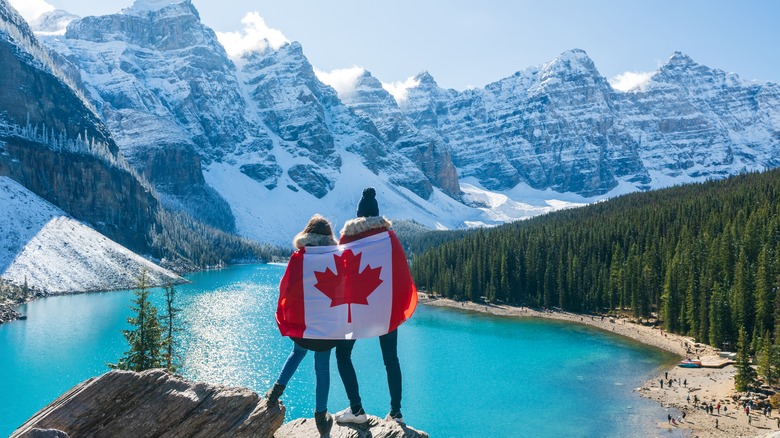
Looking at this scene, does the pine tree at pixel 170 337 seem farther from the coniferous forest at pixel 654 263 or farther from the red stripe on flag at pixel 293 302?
the coniferous forest at pixel 654 263

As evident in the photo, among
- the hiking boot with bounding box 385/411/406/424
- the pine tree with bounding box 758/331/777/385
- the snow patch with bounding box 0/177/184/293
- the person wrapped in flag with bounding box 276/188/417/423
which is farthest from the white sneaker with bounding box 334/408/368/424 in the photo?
the snow patch with bounding box 0/177/184/293

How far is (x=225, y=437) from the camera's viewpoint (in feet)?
28.3

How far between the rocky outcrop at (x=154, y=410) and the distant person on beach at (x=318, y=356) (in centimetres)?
53

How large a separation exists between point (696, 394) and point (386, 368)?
4298cm

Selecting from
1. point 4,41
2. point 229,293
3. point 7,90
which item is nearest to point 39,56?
point 4,41

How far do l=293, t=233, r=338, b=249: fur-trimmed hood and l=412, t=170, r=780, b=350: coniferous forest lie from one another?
53.0m

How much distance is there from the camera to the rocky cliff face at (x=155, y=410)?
26.2ft

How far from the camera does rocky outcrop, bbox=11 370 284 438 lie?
26.2ft

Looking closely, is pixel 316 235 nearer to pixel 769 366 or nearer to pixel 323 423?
pixel 323 423

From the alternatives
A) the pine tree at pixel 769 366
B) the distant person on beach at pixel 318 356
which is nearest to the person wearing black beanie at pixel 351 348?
the distant person on beach at pixel 318 356

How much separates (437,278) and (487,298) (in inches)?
570

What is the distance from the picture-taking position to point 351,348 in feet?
31.8

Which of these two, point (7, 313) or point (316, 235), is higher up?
point (316, 235)

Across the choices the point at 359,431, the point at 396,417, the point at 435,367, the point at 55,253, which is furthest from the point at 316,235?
the point at 55,253
